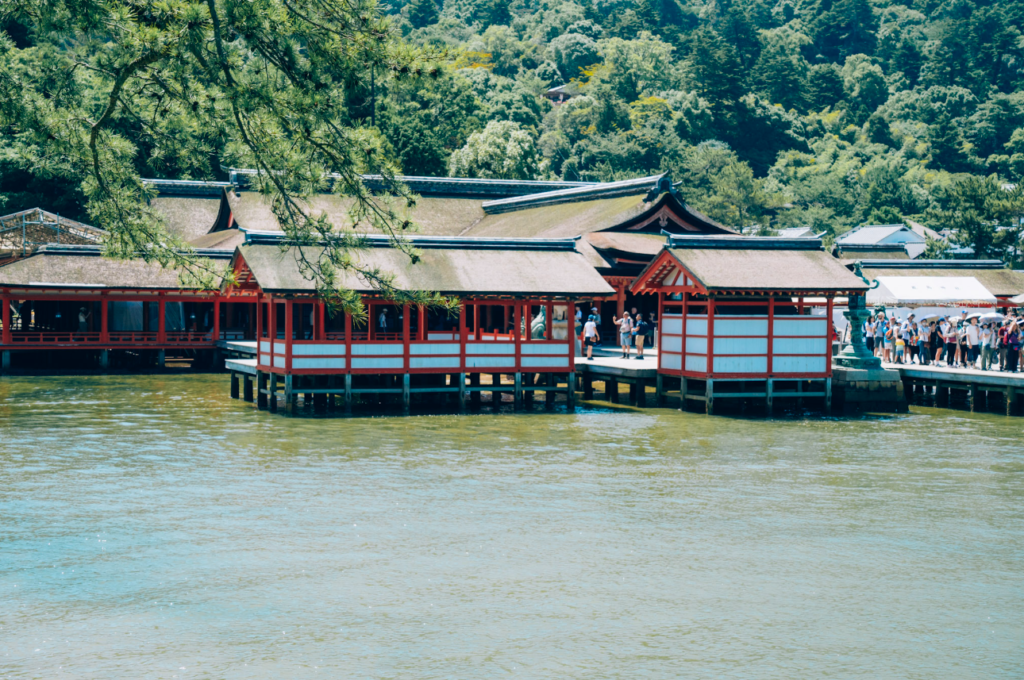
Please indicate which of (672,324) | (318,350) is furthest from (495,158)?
(318,350)

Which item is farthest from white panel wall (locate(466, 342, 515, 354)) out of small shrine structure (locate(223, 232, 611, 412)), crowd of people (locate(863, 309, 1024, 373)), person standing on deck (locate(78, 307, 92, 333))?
person standing on deck (locate(78, 307, 92, 333))

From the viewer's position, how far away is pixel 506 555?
49.1ft

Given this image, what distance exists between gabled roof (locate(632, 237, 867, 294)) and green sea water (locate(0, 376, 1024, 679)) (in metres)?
4.94

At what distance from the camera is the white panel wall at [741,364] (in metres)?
29.6

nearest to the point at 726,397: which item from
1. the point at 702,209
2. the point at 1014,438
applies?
the point at 1014,438

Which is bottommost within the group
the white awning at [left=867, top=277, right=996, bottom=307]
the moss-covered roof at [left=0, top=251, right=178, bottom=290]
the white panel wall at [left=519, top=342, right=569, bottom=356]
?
the white panel wall at [left=519, top=342, right=569, bottom=356]

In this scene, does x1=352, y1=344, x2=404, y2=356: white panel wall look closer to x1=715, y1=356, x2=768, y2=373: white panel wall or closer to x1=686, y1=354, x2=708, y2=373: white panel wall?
x1=686, y1=354, x2=708, y2=373: white panel wall

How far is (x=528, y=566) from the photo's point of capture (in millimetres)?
14422

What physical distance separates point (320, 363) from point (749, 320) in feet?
36.0

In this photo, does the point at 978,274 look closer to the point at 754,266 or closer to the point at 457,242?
the point at 754,266

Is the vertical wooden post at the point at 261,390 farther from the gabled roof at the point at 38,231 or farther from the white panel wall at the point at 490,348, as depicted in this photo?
the gabled roof at the point at 38,231

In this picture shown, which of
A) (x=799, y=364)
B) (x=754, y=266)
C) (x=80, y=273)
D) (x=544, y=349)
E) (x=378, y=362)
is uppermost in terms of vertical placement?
(x=80, y=273)

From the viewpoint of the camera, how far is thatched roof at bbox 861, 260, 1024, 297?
2046 inches

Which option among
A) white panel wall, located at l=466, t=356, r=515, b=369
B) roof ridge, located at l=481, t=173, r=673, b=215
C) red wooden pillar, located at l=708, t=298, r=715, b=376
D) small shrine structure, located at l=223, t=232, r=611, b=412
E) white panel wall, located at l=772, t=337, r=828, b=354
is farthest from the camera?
roof ridge, located at l=481, t=173, r=673, b=215
